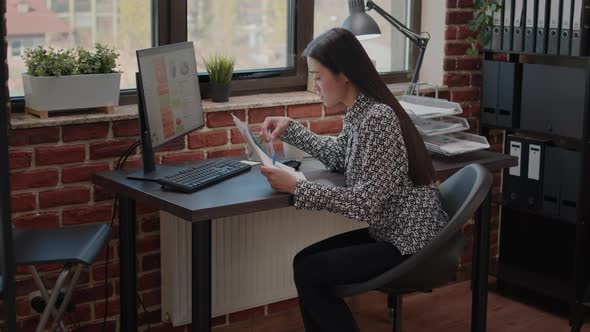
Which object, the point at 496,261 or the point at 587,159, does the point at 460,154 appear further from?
the point at 496,261

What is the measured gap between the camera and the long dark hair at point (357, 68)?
271cm

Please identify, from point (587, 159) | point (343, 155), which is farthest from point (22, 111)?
point (587, 159)

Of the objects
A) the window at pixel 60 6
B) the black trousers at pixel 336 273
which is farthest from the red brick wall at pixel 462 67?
the window at pixel 60 6

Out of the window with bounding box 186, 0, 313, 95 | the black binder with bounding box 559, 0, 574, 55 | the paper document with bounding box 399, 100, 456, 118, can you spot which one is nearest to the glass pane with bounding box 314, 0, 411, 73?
the window with bounding box 186, 0, 313, 95

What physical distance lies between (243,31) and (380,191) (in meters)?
1.25

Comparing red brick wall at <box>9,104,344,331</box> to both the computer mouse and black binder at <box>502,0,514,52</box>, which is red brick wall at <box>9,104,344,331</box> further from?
black binder at <box>502,0,514,52</box>

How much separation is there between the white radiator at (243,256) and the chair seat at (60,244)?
47cm

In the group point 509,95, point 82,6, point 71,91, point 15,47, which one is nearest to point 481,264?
point 509,95

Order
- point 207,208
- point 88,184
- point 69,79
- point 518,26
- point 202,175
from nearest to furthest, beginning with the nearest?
1. point 207,208
2. point 202,175
3. point 69,79
4. point 88,184
5. point 518,26

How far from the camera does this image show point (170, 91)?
9.74 feet

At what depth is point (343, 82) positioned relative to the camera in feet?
9.12

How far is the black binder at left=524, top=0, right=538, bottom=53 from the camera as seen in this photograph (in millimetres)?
3701

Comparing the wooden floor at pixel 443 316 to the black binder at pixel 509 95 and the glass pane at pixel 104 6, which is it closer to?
the black binder at pixel 509 95

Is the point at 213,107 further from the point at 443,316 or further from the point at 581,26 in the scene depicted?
the point at 581,26
